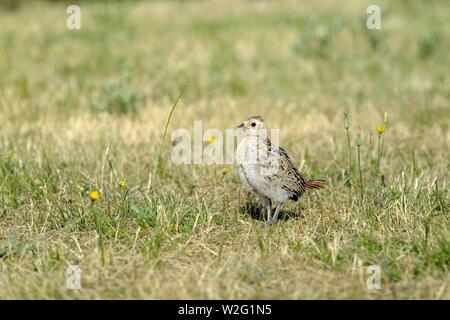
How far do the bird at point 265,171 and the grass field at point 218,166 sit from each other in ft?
0.79

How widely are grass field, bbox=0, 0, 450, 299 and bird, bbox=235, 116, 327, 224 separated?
0.79 ft

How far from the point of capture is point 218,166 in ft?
23.9

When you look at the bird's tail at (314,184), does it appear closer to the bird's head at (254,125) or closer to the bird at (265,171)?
the bird at (265,171)

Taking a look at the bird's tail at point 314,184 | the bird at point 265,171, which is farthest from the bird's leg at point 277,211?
the bird's tail at point 314,184

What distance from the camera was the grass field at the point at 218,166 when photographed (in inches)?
194

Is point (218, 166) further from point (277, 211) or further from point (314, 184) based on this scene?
point (277, 211)

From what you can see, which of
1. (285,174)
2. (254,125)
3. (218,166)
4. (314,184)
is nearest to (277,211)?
(285,174)

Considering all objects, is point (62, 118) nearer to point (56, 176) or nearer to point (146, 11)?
point (56, 176)

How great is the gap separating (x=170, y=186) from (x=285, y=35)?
7.19 metres

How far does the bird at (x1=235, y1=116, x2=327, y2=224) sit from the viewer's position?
571cm

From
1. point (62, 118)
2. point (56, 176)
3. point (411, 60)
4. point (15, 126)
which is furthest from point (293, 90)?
point (56, 176)

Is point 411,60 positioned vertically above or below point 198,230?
above

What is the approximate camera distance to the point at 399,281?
481cm

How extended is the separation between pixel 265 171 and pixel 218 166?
5.22 feet
